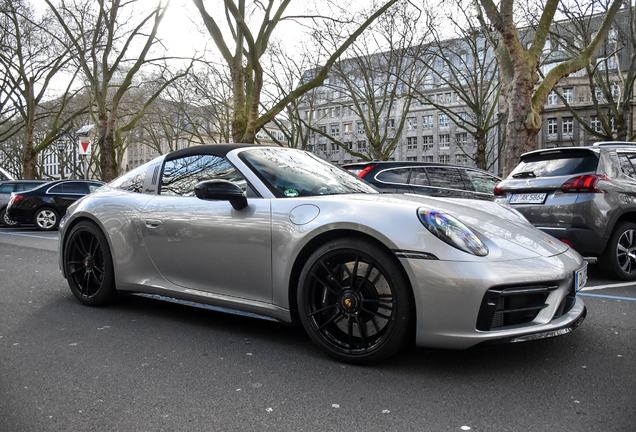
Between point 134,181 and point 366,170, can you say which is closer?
point 134,181

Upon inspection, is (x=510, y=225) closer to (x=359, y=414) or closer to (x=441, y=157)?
(x=359, y=414)

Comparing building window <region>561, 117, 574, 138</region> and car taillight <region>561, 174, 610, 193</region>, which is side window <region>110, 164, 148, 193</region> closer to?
car taillight <region>561, 174, 610, 193</region>

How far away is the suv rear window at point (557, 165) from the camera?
6137 millimetres

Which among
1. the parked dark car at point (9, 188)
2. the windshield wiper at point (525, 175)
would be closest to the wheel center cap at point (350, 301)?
the windshield wiper at point (525, 175)

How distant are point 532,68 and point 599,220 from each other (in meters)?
7.99

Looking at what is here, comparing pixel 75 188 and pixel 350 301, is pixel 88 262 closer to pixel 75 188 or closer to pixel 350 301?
pixel 350 301

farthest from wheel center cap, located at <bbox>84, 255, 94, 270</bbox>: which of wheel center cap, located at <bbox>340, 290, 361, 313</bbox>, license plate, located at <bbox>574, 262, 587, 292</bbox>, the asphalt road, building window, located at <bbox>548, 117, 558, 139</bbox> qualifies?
building window, located at <bbox>548, 117, 558, 139</bbox>

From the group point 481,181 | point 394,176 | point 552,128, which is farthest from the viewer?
point 552,128

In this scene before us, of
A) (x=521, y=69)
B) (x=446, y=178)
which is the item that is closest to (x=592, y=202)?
(x=446, y=178)

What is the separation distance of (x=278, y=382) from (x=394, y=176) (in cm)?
673

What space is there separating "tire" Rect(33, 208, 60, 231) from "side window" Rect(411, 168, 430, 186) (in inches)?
436

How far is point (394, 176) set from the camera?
30.3 feet

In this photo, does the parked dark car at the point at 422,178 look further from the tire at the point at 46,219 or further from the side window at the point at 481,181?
the tire at the point at 46,219

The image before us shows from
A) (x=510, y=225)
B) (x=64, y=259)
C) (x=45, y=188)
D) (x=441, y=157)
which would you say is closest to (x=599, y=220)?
(x=510, y=225)
